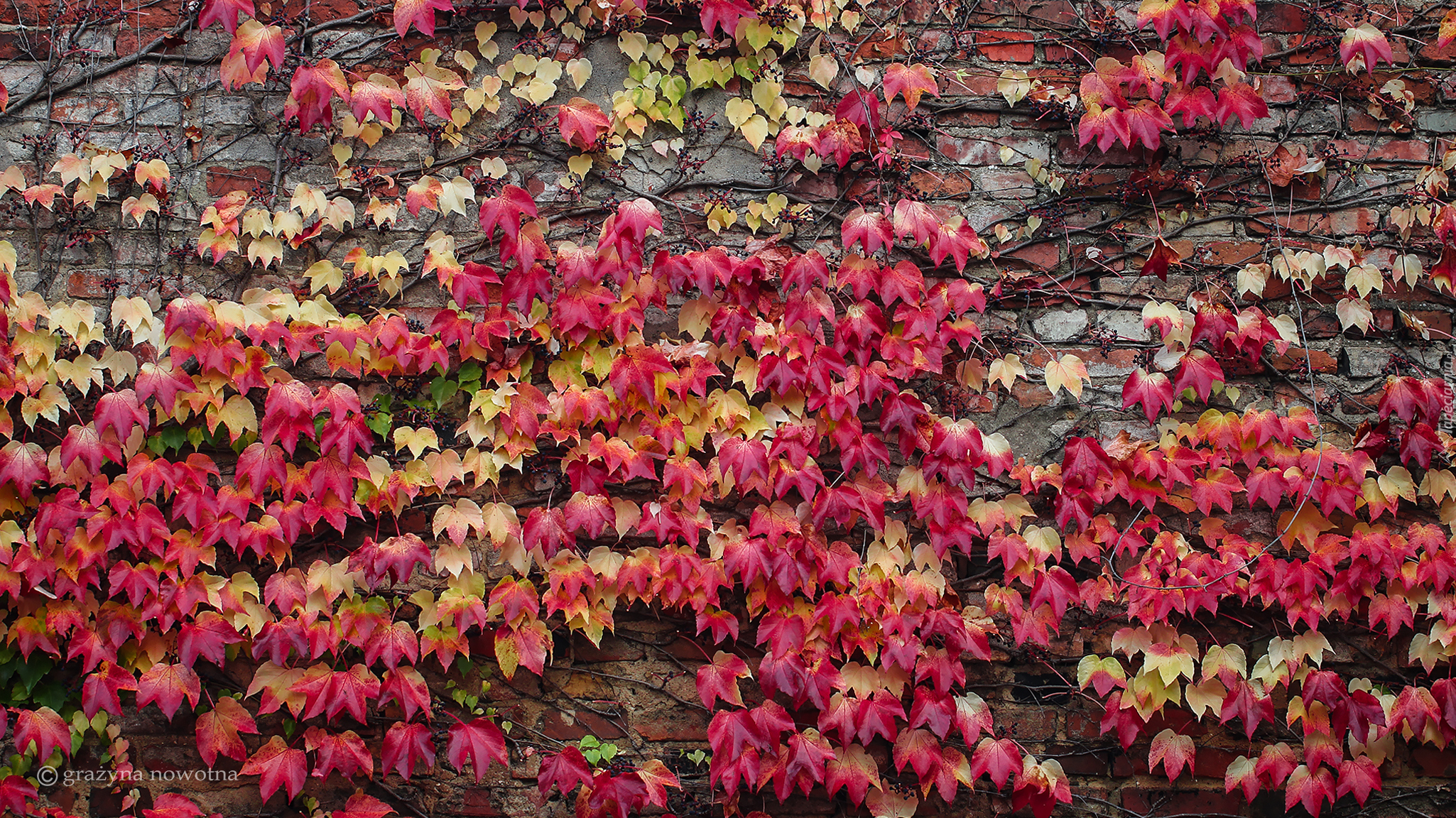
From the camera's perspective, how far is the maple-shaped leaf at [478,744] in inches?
93.2

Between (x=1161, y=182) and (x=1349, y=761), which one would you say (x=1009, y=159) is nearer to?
(x=1161, y=182)

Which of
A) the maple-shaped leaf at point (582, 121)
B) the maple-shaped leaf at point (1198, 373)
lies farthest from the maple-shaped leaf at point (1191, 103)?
the maple-shaped leaf at point (582, 121)

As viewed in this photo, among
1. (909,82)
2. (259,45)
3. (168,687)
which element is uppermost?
(259,45)

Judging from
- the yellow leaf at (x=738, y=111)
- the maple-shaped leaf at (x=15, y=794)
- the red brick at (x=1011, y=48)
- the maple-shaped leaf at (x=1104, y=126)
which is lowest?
the maple-shaped leaf at (x=15, y=794)

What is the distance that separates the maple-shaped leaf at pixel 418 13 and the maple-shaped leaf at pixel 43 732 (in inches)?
71.9

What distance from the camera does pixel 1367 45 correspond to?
2.47 m

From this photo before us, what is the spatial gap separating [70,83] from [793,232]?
6.84 ft

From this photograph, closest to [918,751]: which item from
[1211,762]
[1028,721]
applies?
[1028,721]

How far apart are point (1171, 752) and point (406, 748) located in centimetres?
211

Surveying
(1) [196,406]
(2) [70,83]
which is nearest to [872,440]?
(1) [196,406]

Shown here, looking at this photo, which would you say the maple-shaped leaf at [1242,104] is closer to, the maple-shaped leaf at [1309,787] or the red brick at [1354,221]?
the red brick at [1354,221]

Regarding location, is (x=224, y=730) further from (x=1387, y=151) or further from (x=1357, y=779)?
(x=1387, y=151)

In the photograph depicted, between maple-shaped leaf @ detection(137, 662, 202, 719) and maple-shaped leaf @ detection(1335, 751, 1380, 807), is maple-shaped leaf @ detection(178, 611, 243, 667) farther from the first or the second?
maple-shaped leaf @ detection(1335, 751, 1380, 807)

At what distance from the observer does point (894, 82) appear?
2496 millimetres
